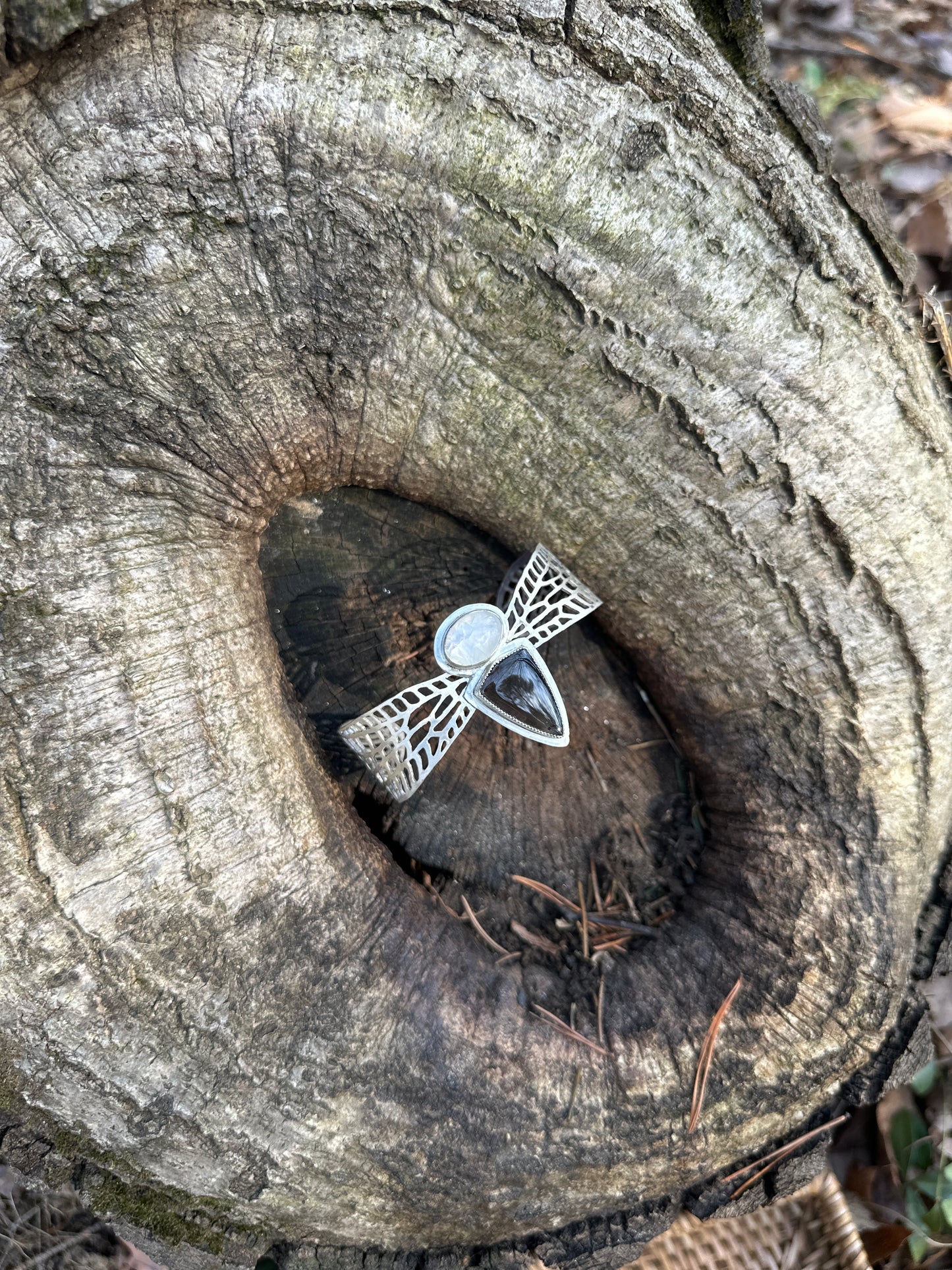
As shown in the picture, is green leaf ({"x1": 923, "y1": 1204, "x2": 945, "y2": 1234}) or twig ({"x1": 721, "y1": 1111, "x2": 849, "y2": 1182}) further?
green leaf ({"x1": 923, "y1": 1204, "x2": 945, "y2": 1234})

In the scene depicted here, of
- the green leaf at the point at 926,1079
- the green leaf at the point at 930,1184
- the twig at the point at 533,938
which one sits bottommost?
the green leaf at the point at 930,1184

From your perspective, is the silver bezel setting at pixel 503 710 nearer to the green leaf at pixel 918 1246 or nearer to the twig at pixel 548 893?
the twig at pixel 548 893

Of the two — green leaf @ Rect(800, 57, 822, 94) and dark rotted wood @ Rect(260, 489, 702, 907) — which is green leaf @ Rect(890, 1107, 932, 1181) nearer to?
dark rotted wood @ Rect(260, 489, 702, 907)

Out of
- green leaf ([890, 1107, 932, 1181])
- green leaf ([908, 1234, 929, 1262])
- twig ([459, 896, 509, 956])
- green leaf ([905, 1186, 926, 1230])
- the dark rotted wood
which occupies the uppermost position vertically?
the dark rotted wood

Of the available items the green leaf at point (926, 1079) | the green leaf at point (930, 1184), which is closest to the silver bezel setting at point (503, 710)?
the green leaf at point (926, 1079)

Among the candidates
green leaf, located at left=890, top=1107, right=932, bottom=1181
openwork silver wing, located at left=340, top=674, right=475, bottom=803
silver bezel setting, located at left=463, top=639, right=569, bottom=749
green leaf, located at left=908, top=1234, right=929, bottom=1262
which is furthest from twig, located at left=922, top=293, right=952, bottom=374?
green leaf, located at left=908, top=1234, right=929, bottom=1262

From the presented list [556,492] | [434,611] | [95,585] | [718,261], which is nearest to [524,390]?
[556,492]

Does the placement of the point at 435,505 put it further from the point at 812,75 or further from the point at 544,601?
the point at 812,75

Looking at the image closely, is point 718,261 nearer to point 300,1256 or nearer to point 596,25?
point 596,25
